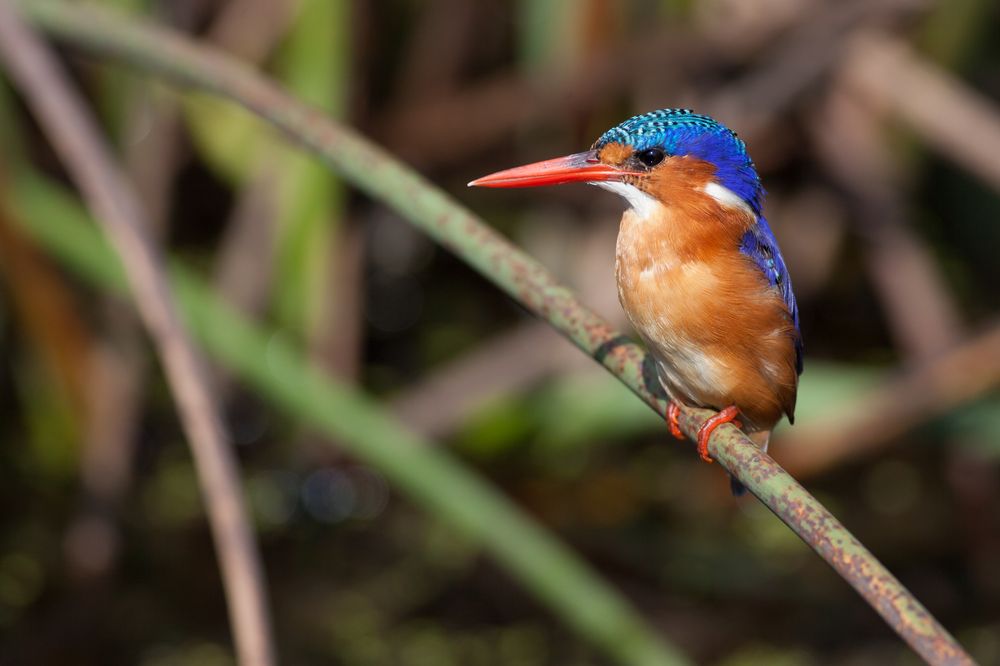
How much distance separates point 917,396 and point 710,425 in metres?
1.79

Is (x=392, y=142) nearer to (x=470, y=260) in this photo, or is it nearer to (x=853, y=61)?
(x=853, y=61)

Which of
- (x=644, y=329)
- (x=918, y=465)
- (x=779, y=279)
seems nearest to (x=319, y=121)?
(x=644, y=329)

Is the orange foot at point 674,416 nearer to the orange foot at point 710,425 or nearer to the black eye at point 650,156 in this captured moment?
the orange foot at point 710,425

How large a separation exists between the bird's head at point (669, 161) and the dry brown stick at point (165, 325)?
57 centimetres

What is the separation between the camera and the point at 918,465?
12.4 feet

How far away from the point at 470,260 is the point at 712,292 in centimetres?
27

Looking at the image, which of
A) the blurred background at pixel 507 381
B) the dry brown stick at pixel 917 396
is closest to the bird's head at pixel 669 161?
the blurred background at pixel 507 381

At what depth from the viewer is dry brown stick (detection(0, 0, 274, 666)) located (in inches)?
57.3

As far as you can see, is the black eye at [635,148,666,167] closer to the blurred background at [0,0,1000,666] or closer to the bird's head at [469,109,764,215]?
the bird's head at [469,109,764,215]

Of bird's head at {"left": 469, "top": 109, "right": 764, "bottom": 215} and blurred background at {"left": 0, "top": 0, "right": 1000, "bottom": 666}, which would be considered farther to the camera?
blurred background at {"left": 0, "top": 0, "right": 1000, "bottom": 666}

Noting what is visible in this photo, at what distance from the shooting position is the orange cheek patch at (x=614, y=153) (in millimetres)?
1354

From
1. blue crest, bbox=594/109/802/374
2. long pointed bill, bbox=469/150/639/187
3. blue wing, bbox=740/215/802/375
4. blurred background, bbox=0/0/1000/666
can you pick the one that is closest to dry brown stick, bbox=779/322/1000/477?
blurred background, bbox=0/0/1000/666

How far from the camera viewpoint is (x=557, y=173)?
4.19ft

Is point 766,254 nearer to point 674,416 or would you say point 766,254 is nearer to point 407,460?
point 674,416
